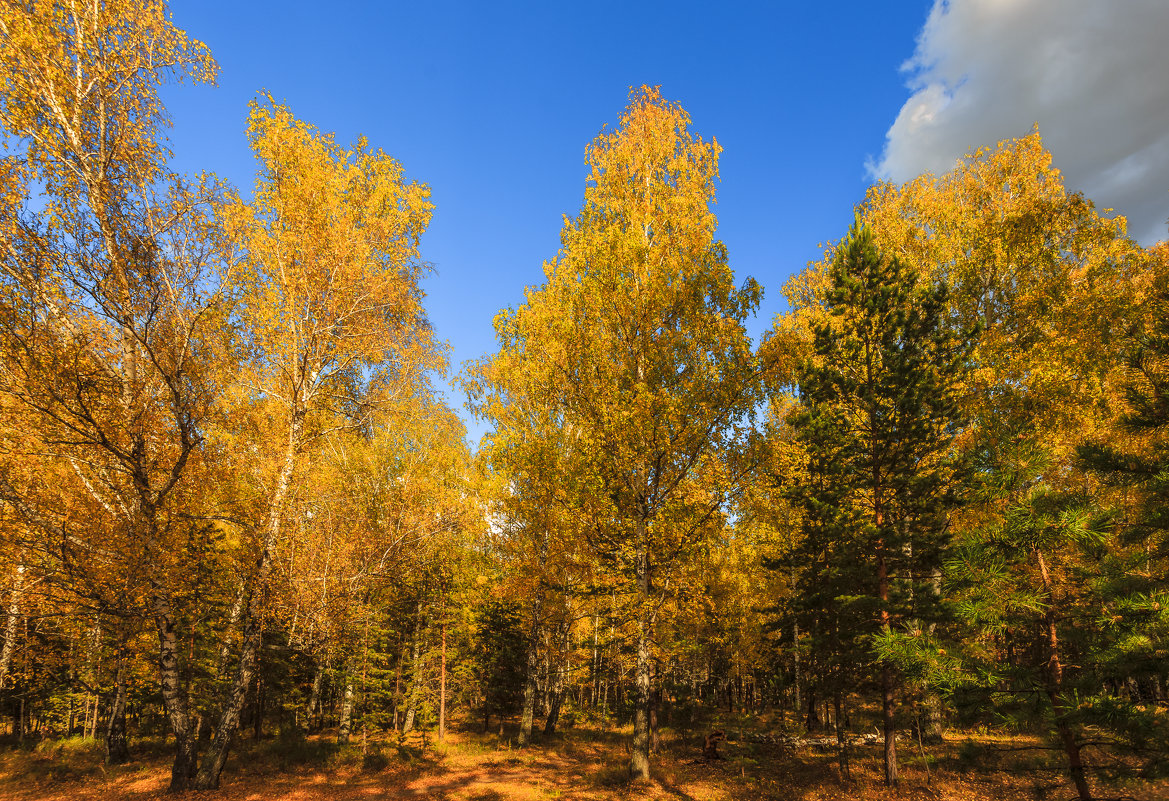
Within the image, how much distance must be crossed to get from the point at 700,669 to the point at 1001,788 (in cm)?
2593

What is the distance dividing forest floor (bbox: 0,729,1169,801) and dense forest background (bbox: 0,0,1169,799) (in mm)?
1021

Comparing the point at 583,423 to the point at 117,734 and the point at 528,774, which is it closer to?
the point at 528,774

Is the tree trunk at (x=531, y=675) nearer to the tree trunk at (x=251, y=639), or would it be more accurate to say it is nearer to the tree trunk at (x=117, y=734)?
the tree trunk at (x=251, y=639)

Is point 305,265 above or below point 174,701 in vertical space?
above

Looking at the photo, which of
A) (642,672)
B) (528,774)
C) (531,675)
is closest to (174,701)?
(528,774)

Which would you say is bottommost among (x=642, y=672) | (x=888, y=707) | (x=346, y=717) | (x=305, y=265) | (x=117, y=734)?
(x=346, y=717)

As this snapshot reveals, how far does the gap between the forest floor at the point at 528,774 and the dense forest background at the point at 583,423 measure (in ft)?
3.35

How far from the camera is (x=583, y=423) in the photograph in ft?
41.2


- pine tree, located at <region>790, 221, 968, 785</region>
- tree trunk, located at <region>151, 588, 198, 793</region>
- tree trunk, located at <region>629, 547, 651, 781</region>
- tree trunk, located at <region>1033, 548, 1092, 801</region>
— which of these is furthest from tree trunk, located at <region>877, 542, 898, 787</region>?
tree trunk, located at <region>151, 588, 198, 793</region>

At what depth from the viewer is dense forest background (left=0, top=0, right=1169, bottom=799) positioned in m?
6.73

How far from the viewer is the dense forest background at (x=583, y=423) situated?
265 inches

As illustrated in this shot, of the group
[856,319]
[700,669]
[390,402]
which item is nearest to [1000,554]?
[856,319]

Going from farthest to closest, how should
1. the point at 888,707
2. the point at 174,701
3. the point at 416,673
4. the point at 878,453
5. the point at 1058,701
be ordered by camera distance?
1. the point at 416,673
2. the point at 878,453
3. the point at 888,707
4. the point at 174,701
5. the point at 1058,701

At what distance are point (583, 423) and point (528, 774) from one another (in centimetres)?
1102
